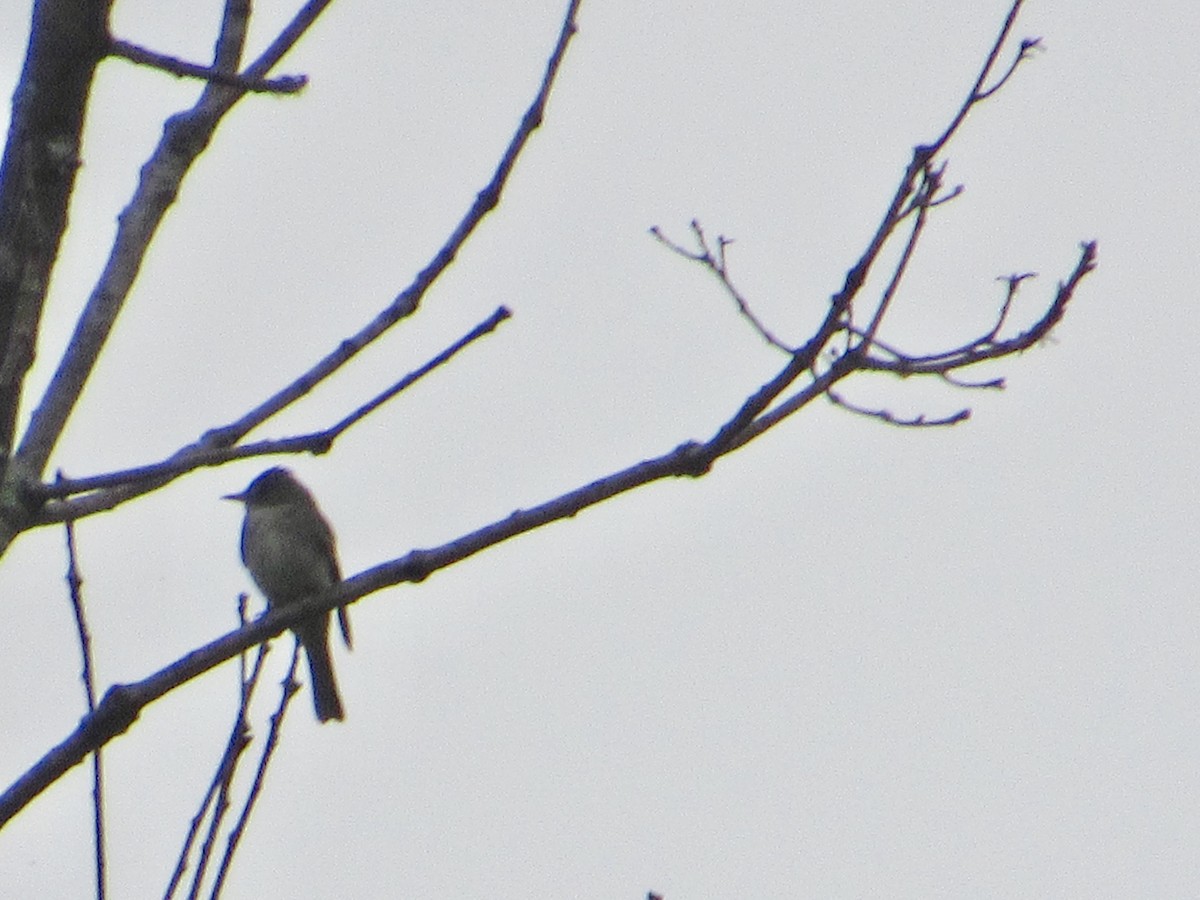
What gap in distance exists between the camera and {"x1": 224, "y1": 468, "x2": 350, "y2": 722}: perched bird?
8.27 m

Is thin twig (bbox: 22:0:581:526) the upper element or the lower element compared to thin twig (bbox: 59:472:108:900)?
upper

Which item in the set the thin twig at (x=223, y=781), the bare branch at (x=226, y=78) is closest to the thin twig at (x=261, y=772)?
the thin twig at (x=223, y=781)

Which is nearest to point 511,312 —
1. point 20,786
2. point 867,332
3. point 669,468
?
point 669,468

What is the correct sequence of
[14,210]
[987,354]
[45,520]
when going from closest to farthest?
[14,210] < [45,520] < [987,354]

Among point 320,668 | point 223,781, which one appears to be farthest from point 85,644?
point 320,668

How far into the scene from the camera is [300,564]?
8.34 metres

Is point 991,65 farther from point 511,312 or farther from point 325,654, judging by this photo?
point 325,654

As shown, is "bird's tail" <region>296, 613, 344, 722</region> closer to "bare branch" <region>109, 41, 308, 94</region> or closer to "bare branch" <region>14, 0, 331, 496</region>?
"bare branch" <region>14, 0, 331, 496</region>

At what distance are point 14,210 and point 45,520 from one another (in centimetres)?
43

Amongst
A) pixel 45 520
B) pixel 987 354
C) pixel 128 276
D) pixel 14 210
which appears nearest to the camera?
pixel 14 210

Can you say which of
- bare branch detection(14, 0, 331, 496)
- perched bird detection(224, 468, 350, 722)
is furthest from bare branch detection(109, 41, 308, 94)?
perched bird detection(224, 468, 350, 722)

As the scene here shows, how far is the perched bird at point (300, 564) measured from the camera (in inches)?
325

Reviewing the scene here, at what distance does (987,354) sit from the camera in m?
2.95

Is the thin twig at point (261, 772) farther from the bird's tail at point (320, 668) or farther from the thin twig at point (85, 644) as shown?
the bird's tail at point (320, 668)
